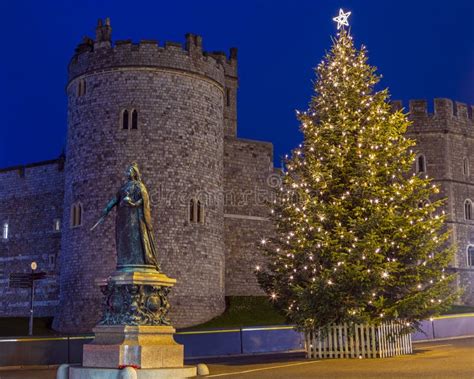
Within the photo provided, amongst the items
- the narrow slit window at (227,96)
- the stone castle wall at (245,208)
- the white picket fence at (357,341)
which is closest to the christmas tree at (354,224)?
the white picket fence at (357,341)

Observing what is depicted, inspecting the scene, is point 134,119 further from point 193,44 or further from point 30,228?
point 30,228

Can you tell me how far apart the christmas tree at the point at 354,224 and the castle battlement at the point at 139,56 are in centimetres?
1133

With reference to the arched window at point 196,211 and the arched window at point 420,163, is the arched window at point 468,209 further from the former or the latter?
the arched window at point 196,211

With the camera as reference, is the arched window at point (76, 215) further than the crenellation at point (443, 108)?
No

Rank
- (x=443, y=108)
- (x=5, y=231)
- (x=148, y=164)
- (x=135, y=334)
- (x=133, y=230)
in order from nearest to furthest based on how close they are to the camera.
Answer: (x=135, y=334) → (x=133, y=230) → (x=148, y=164) → (x=5, y=231) → (x=443, y=108)

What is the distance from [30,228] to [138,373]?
24590mm

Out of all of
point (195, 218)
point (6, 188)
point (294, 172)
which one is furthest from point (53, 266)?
point (294, 172)

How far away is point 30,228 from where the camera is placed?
35.4 m

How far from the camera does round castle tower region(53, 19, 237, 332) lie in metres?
27.7

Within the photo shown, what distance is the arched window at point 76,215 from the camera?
2850 cm

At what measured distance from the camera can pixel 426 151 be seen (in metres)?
39.2

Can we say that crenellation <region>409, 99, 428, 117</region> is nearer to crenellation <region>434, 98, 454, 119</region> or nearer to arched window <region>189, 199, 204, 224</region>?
crenellation <region>434, 98, 454, 119</region>

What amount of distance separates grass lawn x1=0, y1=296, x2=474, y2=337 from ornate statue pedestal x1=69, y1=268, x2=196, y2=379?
1409cm

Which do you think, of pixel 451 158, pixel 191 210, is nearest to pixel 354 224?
pixel 191 210
